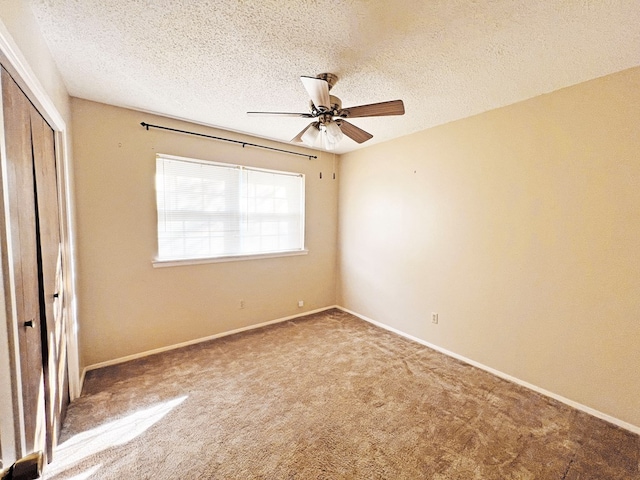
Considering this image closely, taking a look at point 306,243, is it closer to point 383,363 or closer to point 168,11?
point 383,363

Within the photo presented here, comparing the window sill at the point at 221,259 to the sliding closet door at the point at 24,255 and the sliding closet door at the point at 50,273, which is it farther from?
the sliding closet door at the point at 24,255

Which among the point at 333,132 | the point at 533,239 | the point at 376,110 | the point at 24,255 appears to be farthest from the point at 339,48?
the point at 533,239

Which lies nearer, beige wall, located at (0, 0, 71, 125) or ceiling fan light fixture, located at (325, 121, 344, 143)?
beige wall, located at (0, 0, 71, 125)

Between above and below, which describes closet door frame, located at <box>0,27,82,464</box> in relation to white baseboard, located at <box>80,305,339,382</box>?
above

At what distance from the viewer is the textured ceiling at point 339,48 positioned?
140 centimetres

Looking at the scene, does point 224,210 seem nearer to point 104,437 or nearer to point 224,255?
point 224,255

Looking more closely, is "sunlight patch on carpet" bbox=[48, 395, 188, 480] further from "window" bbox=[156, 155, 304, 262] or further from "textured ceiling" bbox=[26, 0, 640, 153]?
"textured ceiling" bbox=[26, 0, 640, 153]

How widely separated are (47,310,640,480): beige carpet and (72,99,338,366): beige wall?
1.21ft

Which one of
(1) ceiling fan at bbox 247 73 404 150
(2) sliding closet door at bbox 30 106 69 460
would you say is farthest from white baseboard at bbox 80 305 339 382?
(1) ceiling fan at bbox 247 73 404 150

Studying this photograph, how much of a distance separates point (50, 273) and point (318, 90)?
1.98m

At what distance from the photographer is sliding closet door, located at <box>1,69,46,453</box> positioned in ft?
3.68

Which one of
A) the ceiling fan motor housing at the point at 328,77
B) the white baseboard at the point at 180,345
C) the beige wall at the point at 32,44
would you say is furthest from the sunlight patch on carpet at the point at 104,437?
the ceiling fan motor housing at the point at 328,77

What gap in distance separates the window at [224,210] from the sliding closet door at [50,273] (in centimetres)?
102

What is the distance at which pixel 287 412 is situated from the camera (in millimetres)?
2033
